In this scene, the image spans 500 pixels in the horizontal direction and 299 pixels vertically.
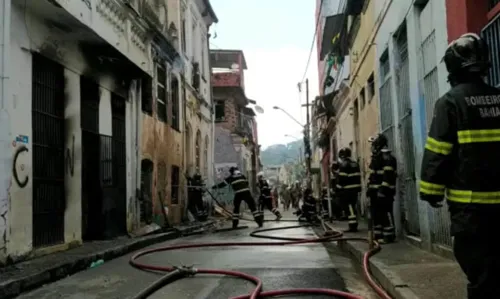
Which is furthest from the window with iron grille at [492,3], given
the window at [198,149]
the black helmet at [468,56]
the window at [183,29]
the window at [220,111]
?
the window at [220,111]

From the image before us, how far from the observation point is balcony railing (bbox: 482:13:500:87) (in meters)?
5.35

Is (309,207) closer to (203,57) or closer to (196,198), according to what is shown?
(196,198)

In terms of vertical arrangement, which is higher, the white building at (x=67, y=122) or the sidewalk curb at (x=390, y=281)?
the white building at (x=67, y=122)

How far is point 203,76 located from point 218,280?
741 inches

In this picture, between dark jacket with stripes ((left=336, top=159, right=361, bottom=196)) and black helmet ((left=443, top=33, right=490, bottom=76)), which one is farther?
dark jacket with stripes ((left=336, top=159, right=361, bottom=196))

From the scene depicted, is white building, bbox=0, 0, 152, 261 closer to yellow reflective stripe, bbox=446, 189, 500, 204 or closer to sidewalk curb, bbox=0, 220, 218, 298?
sidewalk curb, bbox=0, 220, 218, 298

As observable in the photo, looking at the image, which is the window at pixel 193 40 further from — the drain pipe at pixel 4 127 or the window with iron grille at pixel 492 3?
the window with iron grille at pixel 492 3

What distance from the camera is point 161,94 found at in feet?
55.6

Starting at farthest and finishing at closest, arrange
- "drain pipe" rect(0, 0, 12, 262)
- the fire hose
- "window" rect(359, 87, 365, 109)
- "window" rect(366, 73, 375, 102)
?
"window" rect(359, 87, 365, 109) → "window" rect(366, 73, 375, 102) → "drain pipe" rect(0, 0, 12, 262) → the fire hose

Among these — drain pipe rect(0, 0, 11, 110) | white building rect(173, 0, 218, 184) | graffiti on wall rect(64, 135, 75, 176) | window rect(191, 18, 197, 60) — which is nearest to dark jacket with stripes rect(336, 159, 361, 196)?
graffiti on wall rect(64, 135, 75, 176)

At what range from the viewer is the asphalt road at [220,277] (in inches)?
236

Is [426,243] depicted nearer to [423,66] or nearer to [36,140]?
[423,66]

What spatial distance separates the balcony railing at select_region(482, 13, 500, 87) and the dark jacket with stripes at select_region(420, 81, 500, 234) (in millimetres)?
2043

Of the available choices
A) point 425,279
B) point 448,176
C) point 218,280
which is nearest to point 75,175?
point 218,280
